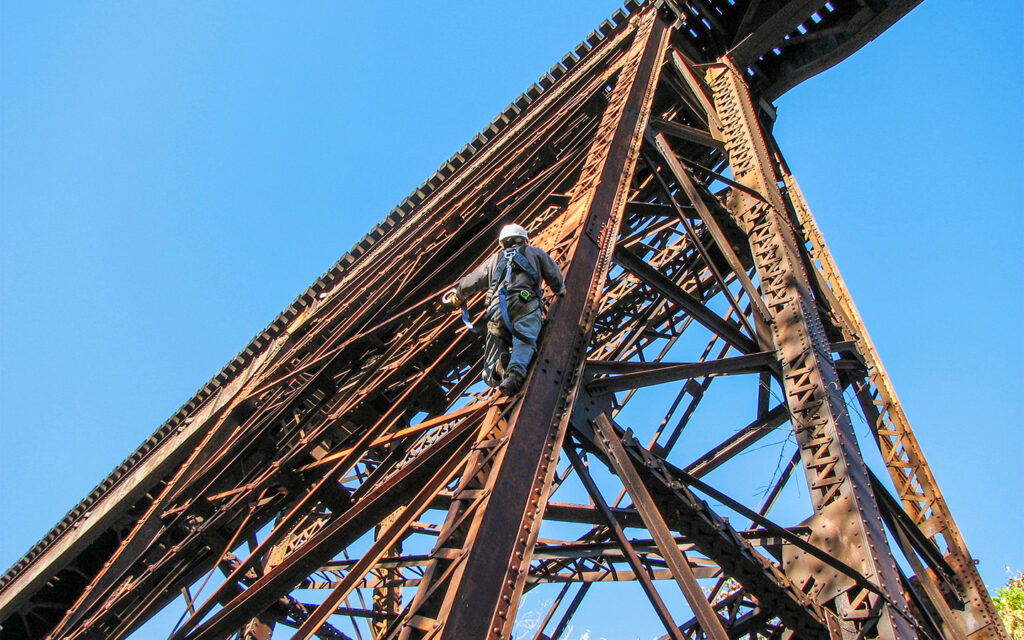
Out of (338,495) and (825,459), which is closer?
(825,459)

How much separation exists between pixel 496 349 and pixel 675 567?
1.71 m

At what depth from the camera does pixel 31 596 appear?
48.9ft

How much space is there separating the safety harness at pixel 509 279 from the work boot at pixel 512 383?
1.01 feet

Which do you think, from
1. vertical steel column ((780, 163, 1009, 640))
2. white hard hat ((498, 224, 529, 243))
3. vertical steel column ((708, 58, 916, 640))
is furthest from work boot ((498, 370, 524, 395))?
vertical steel column ((780, 163, 1009, 640))

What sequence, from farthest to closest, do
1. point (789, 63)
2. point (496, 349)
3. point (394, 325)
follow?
→ point (789, 63) → point (394, 325) → point (496, 349)

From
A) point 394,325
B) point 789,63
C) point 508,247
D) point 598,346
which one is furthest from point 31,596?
point 789,63

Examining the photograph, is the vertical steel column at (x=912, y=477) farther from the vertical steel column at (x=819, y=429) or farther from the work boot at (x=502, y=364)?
the work boot at (x=502, y=364)

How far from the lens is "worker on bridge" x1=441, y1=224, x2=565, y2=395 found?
5.81 m

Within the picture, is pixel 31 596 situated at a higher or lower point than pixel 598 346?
lower

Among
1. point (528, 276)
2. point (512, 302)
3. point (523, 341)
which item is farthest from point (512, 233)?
point (523, 341)

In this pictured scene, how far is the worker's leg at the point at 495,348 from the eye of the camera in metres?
5.94

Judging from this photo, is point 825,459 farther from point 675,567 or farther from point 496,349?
point 496,349

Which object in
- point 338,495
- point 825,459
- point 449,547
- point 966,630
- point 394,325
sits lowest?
point 449,547

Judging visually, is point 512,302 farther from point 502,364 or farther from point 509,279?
point 502,364
